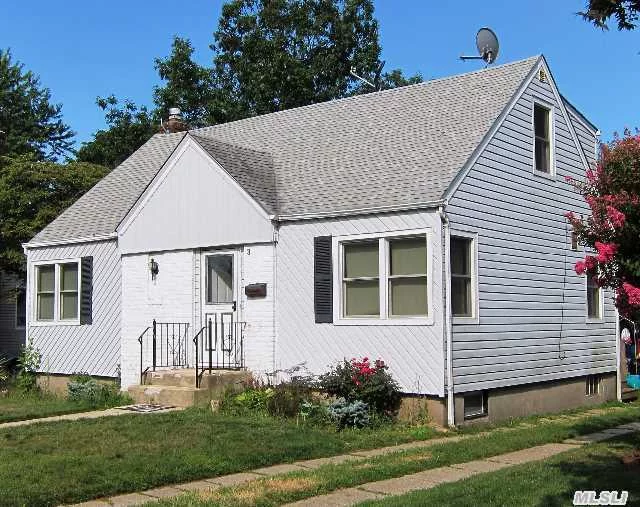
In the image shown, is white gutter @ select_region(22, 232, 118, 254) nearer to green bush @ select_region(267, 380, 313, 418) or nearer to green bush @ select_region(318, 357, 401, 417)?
green bush @ select_region(267, 380, 313, 418)

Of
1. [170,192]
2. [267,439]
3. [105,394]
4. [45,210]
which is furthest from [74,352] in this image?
[267,439]

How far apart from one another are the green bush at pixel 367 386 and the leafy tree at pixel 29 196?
13.3m

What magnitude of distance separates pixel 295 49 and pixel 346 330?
1083 inches

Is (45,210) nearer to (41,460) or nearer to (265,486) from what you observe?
(41,460)

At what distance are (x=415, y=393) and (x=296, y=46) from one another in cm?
2889

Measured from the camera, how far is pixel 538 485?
811 cm

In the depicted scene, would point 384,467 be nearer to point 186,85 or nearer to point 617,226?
point 617,226

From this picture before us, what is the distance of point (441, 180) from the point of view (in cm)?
1309

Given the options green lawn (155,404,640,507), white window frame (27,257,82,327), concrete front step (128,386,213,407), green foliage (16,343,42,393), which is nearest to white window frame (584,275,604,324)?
green lawn (155,404,640,507)

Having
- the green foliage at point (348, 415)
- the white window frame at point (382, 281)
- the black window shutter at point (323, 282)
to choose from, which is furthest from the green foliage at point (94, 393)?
the green foliage at point (348, 415)

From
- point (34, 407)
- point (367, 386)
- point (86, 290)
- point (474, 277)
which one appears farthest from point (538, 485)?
point (86, 290)

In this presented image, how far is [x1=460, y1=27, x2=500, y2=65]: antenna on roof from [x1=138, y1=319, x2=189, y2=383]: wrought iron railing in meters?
9.07

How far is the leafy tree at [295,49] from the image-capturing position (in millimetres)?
36406

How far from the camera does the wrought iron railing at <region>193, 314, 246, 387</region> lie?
48.7ft
